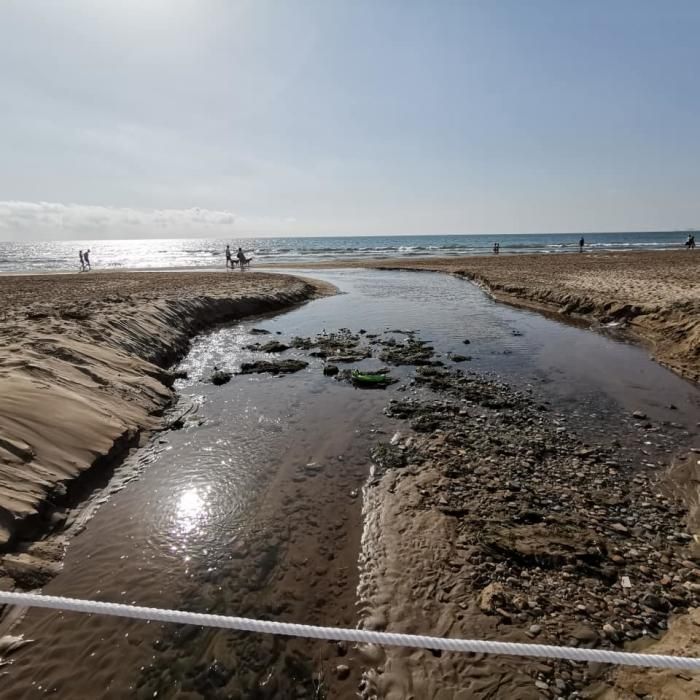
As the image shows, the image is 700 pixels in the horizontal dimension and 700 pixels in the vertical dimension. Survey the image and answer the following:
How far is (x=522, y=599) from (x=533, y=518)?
58.4 inches

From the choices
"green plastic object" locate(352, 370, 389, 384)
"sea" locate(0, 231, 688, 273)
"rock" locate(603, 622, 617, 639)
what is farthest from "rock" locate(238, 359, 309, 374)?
"sea" locate(0, 231, 688, 273)

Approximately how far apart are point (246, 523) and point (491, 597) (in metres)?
3.52

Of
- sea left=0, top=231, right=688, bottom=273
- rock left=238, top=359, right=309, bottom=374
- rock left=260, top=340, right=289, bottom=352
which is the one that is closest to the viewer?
rock left=238, top=359, right=309, bottom=374

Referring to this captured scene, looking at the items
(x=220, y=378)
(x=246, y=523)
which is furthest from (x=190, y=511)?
(x=220, y=378)

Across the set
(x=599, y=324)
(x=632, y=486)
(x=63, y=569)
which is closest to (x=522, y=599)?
(x=632, y=486)

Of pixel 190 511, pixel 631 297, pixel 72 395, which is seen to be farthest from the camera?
pixel 631 297

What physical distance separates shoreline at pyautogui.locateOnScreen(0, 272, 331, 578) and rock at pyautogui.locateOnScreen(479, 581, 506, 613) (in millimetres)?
5529

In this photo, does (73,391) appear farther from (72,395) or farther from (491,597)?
(491,597)

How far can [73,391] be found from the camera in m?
8.20

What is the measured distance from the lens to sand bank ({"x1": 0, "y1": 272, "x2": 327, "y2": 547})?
5898 millimetres

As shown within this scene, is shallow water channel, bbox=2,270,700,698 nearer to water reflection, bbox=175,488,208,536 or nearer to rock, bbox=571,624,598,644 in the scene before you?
water reflection, bbox=175,488,208,536

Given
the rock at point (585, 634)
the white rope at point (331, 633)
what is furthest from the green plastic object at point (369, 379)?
the white rope at point (331, 633)

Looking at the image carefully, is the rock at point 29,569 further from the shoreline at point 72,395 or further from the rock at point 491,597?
the rock at point 491,597

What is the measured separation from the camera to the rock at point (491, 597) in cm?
443
